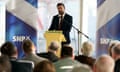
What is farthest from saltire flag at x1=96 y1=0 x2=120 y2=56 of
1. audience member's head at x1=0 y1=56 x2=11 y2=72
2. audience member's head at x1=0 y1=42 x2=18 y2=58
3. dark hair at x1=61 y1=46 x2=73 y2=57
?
audience member's head at x1=0 y1=56 x2=11 y2=72

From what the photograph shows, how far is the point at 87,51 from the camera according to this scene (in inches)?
220

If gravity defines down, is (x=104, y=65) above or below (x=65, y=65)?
above

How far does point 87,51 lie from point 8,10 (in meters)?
3.98

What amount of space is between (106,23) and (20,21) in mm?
2219

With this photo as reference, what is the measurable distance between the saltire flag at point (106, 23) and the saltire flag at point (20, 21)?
166cm

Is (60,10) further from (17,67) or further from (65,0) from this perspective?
(17,67)

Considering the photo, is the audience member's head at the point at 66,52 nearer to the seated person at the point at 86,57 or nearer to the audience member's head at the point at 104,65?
the seated person at the point at 86,57

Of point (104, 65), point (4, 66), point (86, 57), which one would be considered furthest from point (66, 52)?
point (4, 66)

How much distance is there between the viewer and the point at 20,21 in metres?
9.09

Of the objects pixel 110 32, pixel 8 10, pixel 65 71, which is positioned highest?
pixel 8 10

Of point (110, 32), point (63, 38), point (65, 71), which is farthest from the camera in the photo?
point (110, 32)

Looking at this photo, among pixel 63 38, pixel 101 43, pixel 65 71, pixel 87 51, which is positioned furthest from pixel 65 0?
pixel 65 71

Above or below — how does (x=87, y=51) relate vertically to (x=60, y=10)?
below

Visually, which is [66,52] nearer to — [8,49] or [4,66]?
[8,49]
